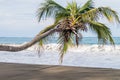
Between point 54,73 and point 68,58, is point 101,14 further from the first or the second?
point 68,58

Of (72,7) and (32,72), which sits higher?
(72,7)

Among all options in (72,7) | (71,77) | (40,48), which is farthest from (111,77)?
(40,48)

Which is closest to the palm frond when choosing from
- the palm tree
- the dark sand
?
the palm tree

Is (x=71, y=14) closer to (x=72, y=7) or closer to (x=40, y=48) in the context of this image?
(x=72, y=7)

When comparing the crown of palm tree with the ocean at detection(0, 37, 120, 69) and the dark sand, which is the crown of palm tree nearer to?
the ocean at detection(0, 37, 120, 69)

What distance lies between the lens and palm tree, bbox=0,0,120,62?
274 inches

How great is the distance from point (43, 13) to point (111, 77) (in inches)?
160

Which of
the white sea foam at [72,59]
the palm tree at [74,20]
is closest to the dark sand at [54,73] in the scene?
the palm tree at [74,20]

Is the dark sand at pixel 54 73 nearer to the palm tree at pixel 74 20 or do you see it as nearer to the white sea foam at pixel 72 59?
the palm tree at pixel 74 20

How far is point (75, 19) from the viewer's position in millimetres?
7145

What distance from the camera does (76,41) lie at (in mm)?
7340

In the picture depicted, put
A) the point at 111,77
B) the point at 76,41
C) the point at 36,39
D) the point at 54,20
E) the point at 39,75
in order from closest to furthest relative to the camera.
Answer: the point at 111,77 → the point at 39,75 → the point at 36,39 → the point at 76,41 → the point at 54,20

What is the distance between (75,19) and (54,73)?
101 inches

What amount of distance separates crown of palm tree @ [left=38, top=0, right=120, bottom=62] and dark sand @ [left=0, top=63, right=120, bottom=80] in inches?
68.7
